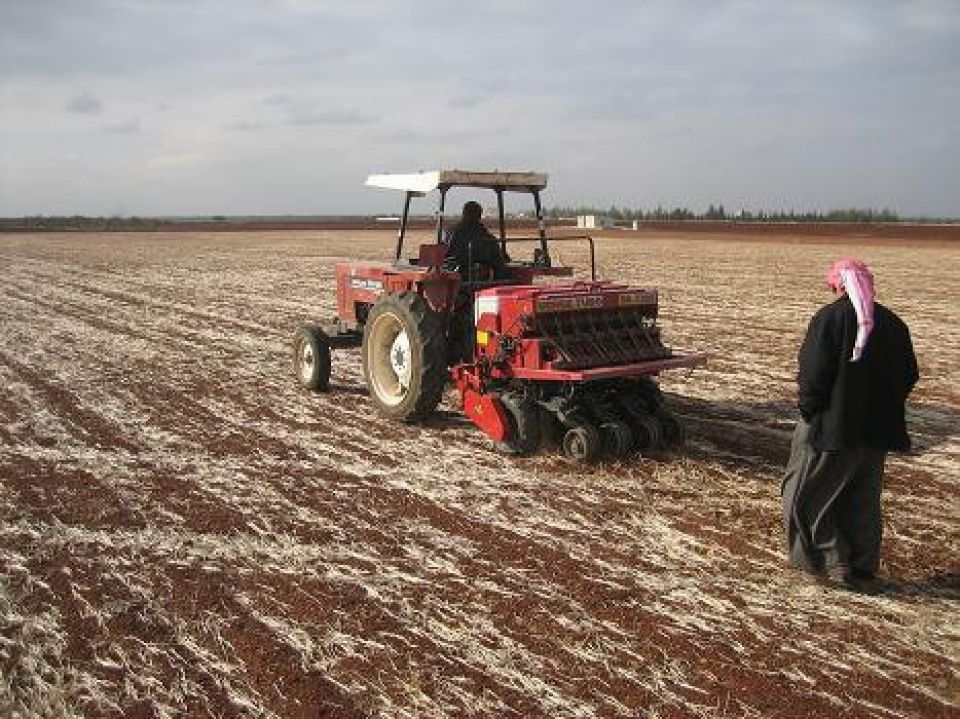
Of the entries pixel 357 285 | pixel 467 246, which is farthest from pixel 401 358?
pixel 357 285

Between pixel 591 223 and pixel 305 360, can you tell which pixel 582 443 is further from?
pixel 591 223

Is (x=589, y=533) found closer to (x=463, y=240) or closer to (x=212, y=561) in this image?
(x=212, y=561)

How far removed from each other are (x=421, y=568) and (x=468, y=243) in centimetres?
371

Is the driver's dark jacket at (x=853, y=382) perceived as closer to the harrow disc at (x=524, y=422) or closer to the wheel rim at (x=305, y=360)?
the harrow disc at (x=524, y=422)

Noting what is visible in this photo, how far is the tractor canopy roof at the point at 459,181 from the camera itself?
788 cm

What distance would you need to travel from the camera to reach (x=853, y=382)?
4.57 metres

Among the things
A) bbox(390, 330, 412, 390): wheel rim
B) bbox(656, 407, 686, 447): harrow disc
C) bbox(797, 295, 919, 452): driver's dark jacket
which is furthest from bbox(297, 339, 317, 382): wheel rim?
bbox(797, 295, 919, 452): driver's dark jacket

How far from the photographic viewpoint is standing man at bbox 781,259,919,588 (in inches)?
179

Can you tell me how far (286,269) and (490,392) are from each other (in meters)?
22.0

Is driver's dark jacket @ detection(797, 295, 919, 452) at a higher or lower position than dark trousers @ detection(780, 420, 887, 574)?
higher

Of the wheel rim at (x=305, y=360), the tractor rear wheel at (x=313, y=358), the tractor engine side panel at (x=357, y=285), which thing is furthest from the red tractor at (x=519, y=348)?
the wheel rim at (x=305, y=360)

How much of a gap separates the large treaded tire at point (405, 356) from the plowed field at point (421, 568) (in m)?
0.27

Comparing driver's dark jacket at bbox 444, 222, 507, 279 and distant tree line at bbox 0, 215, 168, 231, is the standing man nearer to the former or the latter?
driver's dark jacket at bbox 444, 222, 507, 279

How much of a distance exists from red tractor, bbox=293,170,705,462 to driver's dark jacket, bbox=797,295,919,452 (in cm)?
201
